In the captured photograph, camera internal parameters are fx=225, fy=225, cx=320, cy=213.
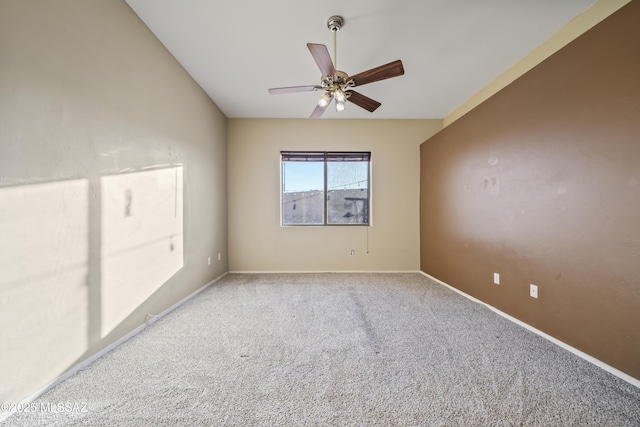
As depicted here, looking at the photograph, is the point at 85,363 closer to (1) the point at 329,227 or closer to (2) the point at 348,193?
(1) the point at 329,227

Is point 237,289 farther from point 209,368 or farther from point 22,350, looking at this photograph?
point 22,350

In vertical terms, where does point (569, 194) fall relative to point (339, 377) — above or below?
above

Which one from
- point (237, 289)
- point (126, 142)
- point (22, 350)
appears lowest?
point (237, 289)

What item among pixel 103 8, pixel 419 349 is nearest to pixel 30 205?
pixel 103 8

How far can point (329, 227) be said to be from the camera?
4168 millimetres

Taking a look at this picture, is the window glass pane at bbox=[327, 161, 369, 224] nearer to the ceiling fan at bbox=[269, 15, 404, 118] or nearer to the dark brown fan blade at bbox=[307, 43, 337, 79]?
the ceiling fan at bbox=[269, 15, 404, 118]

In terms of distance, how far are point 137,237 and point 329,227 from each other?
2.81 m

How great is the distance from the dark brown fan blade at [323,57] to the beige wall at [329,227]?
6.95 ft

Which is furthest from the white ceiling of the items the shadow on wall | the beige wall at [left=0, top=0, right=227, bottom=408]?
the shadow on wall

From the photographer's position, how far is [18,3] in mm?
1232

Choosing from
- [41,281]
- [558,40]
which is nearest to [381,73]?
[558,40]

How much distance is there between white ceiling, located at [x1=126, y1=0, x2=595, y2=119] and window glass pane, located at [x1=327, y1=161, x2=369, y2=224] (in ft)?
4.54

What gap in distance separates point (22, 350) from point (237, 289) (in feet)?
6.77

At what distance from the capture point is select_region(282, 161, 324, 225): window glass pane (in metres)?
4.19
